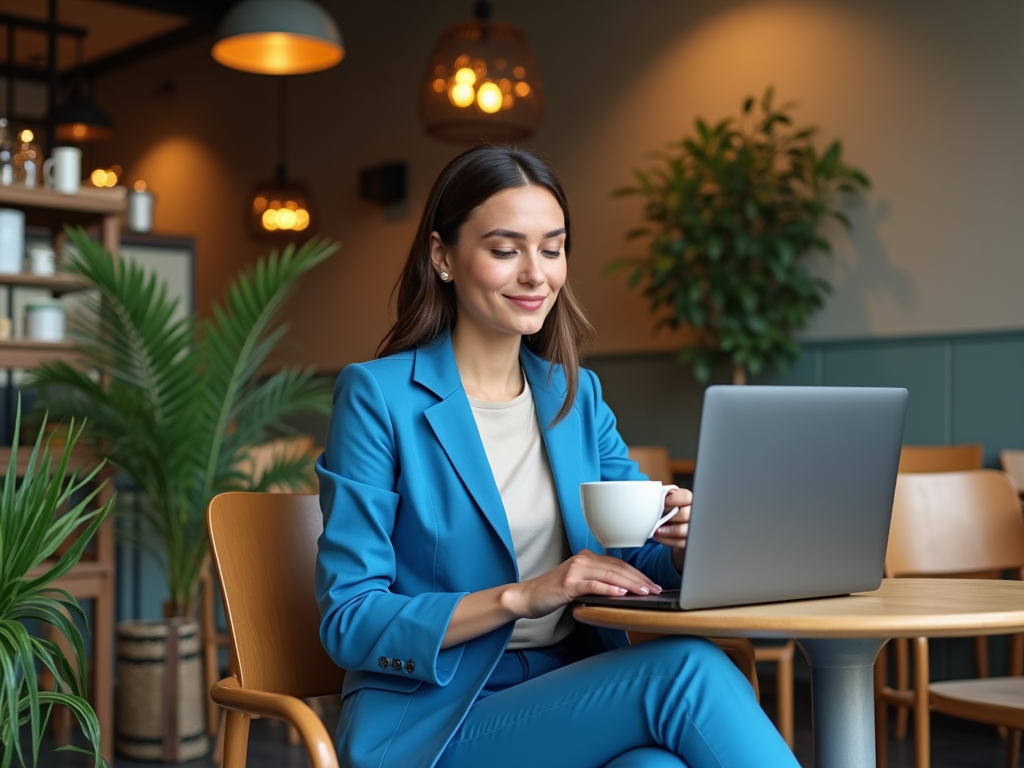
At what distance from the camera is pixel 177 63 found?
9117 mm

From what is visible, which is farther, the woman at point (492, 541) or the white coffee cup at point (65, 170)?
the white coffee cup at point (65, 170)

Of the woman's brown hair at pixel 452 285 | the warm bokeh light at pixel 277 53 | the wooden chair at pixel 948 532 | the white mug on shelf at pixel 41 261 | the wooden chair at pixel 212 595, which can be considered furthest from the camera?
the warm bokeh light at pixel 277 53

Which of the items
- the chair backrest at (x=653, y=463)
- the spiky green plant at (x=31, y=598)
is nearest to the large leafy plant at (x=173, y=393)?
the chair backrest at (x=653, y=463)

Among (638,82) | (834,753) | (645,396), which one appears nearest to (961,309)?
(645,396)

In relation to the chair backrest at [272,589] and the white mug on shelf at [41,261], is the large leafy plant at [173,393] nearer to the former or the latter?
the white mug on shelf at [41,261]

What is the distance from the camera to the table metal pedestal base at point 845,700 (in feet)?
5.02

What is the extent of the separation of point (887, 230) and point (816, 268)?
358 mm

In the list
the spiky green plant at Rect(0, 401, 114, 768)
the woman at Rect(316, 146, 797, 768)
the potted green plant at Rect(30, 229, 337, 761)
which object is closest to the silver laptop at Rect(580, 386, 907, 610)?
the woman at Rect(316, 146, 797, 768)

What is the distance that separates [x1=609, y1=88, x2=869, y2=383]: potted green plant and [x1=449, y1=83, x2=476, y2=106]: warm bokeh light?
0.91m

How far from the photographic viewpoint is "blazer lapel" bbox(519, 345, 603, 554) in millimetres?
1732

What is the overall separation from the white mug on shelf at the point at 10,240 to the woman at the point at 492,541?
7.47ft

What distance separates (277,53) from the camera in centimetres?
485

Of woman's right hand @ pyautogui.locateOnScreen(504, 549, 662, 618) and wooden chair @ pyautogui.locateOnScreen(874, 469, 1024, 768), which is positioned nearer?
woman's right hand @ pyautogui.locateOnScreen(504, 549, 662, 618)

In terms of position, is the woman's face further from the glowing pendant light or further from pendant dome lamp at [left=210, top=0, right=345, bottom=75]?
the glowing pendant light
